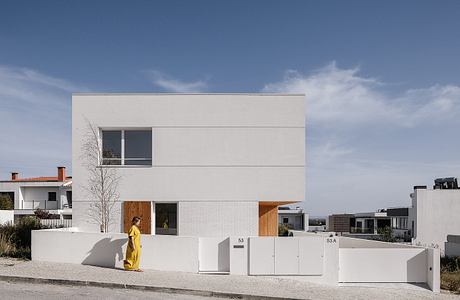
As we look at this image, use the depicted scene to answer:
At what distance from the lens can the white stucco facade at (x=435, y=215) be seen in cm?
3816

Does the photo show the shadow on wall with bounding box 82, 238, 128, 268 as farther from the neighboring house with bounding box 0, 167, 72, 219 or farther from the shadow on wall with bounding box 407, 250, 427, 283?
the neighboring house with bounding box 0, 167, 72, 219

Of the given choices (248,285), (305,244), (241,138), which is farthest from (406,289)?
(241,138)

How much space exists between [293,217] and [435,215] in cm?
2404

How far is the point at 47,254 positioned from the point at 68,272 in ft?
6.62

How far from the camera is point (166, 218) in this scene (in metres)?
18.0

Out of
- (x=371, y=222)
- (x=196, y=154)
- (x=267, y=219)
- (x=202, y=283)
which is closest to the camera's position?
(x=202, y=283)

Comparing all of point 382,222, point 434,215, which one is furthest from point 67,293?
point 382,222

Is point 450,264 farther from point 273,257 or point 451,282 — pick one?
point 273,257

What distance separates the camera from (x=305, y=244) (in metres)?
14.1

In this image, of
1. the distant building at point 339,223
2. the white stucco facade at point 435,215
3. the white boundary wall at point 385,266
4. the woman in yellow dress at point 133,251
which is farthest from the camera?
the distant building at point 339,223

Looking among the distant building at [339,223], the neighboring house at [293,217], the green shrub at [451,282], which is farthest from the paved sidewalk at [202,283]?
the distant building at [339,223]

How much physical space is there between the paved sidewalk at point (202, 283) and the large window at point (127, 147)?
15.9 ft

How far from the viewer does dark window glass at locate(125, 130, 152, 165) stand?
18.1m

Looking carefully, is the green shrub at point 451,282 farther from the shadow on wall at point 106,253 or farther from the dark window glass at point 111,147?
the dark window glass at point 111,147
